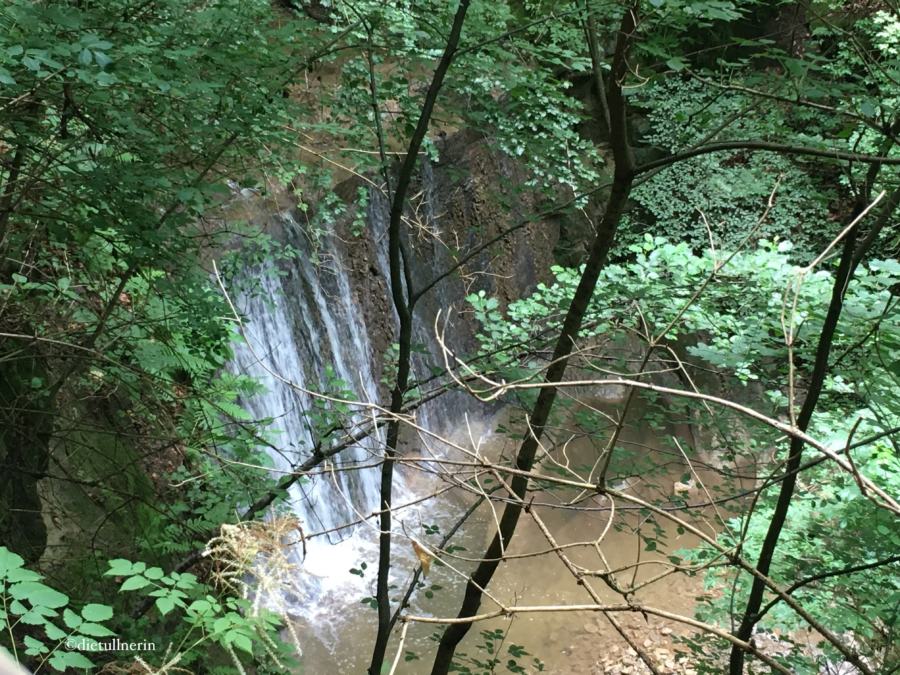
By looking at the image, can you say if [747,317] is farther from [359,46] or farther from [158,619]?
[158,619]

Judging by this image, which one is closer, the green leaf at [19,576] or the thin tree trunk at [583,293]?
the green leaf at [19,576]

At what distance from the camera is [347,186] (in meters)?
6.93

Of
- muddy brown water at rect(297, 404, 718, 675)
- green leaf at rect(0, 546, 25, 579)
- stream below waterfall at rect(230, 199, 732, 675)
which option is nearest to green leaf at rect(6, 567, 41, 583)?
green leaf at rect(0, 546, 25, 579)

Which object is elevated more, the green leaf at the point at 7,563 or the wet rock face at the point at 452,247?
the wet rock face at the point at 452,247

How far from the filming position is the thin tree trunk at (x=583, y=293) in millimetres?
2062

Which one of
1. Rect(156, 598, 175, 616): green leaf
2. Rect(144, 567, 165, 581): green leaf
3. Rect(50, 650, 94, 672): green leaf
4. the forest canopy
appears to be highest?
the forest canopy

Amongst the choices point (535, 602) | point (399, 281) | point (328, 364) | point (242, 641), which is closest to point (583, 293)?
point (399, 281)

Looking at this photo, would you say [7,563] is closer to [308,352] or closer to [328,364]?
[308,352]

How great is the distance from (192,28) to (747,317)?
2529 mm

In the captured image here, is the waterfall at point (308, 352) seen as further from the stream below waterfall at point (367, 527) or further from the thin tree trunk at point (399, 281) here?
the thin tree trunk at point (399, 281)

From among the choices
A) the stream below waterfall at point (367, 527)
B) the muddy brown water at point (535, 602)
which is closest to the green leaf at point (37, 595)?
the stream below waterfall at point (367, 527)

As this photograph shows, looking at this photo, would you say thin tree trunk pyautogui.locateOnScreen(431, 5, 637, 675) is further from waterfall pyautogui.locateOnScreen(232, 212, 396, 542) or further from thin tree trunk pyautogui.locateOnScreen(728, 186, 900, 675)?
waterfall pyautogui.locateOnScreen(232, 212, 396, 542)

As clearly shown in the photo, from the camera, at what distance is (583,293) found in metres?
2.35

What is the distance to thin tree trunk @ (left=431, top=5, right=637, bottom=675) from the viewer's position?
2.06m
